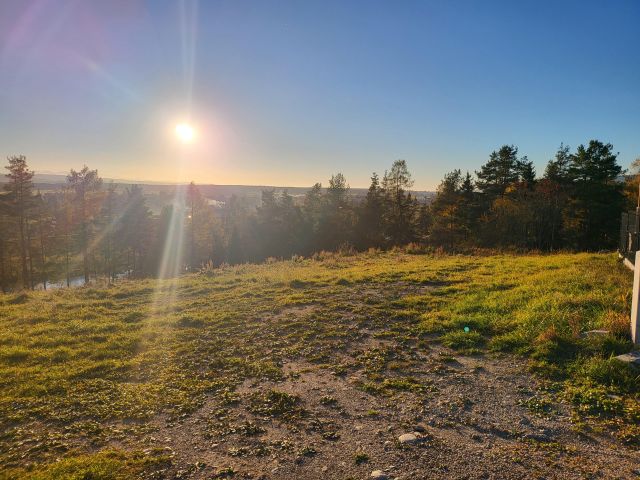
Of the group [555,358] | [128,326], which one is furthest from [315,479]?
[128,326]

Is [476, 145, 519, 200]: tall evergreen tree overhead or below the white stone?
overhead

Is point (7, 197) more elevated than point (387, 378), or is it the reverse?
point (7, 197)

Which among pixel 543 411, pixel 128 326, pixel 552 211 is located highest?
pixel 552 211

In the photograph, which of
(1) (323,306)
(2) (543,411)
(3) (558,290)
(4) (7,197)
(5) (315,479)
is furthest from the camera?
(4) (7,197)

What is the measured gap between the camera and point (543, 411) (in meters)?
4.75

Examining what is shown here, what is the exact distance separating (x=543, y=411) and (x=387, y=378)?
2154 mm

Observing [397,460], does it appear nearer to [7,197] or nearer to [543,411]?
[543,411]

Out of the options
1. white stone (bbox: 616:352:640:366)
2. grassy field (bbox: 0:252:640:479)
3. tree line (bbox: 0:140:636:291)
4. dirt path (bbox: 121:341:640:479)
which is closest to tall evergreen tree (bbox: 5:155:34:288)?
tree line (bbox: 0:140:636:291)

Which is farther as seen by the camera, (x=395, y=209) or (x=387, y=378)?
(x=395, y=209)

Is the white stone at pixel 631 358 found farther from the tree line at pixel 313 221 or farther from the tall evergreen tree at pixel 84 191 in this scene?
the tall evergreen tree at pixel 84 191

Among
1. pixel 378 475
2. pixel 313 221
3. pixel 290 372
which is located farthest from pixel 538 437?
pixel 313 221

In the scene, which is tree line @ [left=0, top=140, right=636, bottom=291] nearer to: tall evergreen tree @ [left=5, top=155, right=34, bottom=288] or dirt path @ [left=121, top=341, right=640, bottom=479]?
tall evergreen tree @ [left=5, top=155, right=34, bottom=288]

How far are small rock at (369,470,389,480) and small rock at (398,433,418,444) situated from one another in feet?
2.02

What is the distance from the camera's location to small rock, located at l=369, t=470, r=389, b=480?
3666mm
